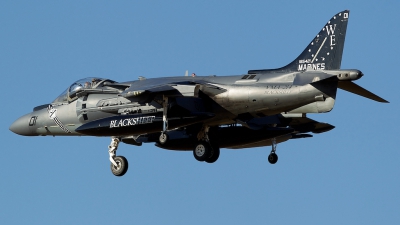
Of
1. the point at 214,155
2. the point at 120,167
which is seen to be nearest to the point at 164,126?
the point at 214,155

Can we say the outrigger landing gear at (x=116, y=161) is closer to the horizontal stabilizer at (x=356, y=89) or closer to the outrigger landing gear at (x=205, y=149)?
the outrigger landing gear at (x=205, y=149)

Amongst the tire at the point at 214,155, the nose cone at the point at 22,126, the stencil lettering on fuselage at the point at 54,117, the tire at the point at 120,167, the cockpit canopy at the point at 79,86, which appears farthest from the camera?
the nose cone at the point at 22,126

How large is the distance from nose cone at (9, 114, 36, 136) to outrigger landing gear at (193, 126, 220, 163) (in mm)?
7227

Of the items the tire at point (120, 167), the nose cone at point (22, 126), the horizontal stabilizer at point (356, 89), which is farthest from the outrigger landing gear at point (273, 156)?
the nose cone at point (22, 126)

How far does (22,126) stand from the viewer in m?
41.1

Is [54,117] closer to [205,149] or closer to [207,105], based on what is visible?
[205,149]

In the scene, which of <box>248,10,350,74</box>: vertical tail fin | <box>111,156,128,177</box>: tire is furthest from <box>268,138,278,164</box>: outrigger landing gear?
<box>111,156,128,177</box>: tire

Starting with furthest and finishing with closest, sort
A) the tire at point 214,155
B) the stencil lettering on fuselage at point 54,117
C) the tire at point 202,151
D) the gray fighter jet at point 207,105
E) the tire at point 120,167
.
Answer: the stencil lettering on fuselage at point 54,117
the tire at point 120,167
the tire at point 214,155
the tire at point 202,151
the gray fighter jet at point 207,105

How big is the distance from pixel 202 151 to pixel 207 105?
7.27 feet

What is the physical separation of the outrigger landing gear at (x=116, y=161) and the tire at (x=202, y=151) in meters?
2.98

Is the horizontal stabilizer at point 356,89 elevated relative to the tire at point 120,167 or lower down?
elevated

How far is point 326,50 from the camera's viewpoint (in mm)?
37438

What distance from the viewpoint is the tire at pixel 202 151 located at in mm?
38125

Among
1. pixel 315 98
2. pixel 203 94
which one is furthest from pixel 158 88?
pixel 315 98
